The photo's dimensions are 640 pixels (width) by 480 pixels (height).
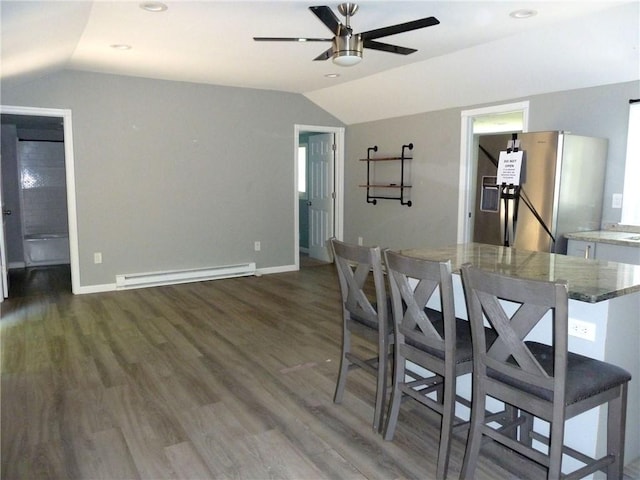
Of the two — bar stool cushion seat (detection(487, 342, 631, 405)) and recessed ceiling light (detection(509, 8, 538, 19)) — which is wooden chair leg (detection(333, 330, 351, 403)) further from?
recessed ceiling light (detection(509, 8, 538, 19))

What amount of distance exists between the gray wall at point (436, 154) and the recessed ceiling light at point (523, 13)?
122 cm

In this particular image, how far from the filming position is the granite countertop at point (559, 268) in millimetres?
1808

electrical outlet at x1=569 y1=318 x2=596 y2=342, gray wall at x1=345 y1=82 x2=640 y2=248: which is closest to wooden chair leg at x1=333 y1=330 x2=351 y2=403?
electrical outlet at x1=569 y1=318 x2=596 y2=342

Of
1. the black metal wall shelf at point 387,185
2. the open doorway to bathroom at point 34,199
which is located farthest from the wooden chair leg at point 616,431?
the open doorway to bathroom at point 34,199

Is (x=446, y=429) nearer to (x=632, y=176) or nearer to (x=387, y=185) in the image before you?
Answer: (x=632, y=176)

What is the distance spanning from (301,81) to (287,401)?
160 inches

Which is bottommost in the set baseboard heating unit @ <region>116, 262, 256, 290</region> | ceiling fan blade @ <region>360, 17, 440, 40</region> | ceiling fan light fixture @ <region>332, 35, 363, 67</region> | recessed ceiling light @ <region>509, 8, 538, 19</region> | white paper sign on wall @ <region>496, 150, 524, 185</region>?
baseboard heating unit @ <region>116, 262, 256, 290</region>

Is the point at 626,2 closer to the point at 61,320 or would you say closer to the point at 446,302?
the point at 446,302

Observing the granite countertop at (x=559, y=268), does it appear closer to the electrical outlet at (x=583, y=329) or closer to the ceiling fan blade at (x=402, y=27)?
the electrical outlet at (x=583, y=329)

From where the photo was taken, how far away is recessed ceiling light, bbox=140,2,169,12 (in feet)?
10.1

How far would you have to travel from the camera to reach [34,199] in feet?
24.0

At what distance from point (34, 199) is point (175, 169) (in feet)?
10.1

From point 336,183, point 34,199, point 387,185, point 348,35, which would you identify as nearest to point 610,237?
point 348,35

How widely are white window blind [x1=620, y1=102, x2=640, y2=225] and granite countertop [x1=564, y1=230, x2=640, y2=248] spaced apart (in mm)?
166
